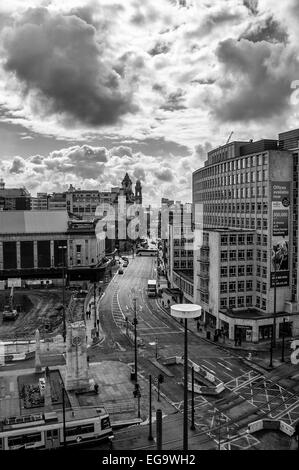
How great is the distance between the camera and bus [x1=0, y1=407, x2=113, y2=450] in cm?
3466

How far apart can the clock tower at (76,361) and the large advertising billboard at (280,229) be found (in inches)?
1301

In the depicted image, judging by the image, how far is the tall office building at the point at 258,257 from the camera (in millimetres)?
68062

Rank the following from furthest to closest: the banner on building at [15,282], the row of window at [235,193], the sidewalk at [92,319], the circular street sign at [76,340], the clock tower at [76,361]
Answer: the banner on building at [15,282] → the row of window at [235,193] → the sidewalk at [92,319] → the circular street sign at [76,340] → the clock tower at [76,361]

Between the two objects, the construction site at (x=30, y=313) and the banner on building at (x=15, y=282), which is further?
the banner on building at (x=15, y=282)

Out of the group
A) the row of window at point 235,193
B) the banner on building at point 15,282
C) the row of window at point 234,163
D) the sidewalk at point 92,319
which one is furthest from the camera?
the banner on building at point 15,282

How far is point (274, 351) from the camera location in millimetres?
61156

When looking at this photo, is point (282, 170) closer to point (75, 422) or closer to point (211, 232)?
point (211, 232)

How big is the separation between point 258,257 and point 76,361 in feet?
117

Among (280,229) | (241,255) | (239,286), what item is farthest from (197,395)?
(280,229)

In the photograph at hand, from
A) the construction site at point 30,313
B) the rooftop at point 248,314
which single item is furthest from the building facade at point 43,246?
the rooftop at point 248,314

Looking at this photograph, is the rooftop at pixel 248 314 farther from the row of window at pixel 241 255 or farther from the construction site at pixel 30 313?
the construction site at pixel 30 313

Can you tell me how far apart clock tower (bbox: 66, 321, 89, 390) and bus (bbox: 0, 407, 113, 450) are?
36.1 ft

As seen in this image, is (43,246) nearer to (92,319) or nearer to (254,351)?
(92,319)
